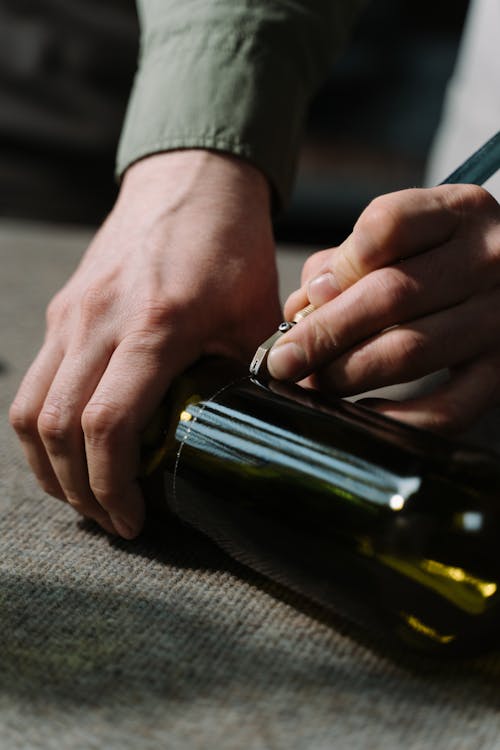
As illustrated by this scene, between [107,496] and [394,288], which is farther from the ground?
[394,288]

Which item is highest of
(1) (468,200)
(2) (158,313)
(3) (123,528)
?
(1) (468,200)

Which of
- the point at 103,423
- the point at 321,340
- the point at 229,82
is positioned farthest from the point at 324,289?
the point at 229,82

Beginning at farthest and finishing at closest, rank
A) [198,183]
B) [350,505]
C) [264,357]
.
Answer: [198,183]
[264,357]
[350,505]

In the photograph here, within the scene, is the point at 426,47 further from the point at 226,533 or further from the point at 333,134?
the point at 226,533

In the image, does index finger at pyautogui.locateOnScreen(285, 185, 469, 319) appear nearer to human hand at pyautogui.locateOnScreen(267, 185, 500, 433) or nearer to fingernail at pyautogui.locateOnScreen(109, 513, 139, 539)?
human hand at pyautogui.locateOnScreen(267, 185, 500, 433)

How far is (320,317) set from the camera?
449 mm

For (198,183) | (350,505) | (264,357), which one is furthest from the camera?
(198,183)

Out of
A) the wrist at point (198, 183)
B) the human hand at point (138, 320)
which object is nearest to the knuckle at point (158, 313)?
the human hand at point (138, 320)

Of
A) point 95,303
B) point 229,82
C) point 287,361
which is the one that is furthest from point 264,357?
point 229,82

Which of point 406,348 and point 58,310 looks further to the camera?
point 58,310

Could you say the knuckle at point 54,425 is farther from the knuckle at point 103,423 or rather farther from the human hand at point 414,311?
the human hand at point 414,311

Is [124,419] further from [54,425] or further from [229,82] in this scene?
[229,82]

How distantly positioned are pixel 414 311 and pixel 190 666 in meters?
0.21

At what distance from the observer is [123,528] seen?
1.62ft
